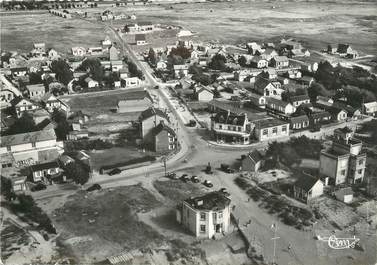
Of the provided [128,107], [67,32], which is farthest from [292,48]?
[67,32]

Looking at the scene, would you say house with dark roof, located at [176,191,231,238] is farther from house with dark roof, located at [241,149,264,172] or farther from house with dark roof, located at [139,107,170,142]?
house with dark roof, located at [139,107,170,142]

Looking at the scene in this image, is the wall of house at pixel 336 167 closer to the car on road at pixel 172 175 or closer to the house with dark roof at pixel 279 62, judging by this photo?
the car on road at pixel 172 175

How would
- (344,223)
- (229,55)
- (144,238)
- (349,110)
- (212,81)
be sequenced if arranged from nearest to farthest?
(144,238) < (344,223) < (349,110) < (212,81) < (229,55)

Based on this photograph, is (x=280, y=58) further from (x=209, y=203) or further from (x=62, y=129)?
(x=209, y=203)

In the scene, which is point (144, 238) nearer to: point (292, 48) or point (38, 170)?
point (38, 170)

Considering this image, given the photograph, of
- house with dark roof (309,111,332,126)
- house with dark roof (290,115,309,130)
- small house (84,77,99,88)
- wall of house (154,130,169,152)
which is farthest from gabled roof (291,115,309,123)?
small house (84,77,99,88)

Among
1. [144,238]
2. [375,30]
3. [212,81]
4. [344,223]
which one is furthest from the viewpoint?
[375,30]
